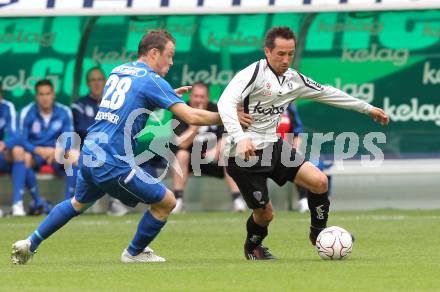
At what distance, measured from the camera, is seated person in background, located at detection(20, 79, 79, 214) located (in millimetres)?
16109

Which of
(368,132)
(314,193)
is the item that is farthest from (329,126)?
(314,193)

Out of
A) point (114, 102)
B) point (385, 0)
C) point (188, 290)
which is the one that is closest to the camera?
point (188, 290)

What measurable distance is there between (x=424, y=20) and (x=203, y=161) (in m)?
3.37

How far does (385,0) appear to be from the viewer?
15.8 metres

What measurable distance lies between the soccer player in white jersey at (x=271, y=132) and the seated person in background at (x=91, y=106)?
589 centimetres

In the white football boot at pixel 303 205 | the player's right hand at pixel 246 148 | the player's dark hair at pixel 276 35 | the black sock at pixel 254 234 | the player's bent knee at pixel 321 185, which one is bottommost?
the white football boot at pixel 303 205

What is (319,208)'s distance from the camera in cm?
1037

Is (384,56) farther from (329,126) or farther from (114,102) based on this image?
(114,102)

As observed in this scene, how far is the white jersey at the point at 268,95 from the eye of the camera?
1008 centimetres

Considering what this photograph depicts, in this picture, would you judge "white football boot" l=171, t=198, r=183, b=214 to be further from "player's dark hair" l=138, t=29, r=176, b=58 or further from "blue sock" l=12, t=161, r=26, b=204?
"player's dark hair" l=138, t=29, r=176, b=58

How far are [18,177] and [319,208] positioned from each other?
6.47m

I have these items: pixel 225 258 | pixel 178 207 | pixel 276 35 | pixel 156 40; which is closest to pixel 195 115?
pixel 156 40

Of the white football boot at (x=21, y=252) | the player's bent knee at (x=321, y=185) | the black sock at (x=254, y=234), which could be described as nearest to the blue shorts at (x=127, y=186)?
the white football boot at (x=21, y=252)

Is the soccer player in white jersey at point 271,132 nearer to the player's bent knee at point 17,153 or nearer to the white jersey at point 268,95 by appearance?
the white jersey at point 268,95
